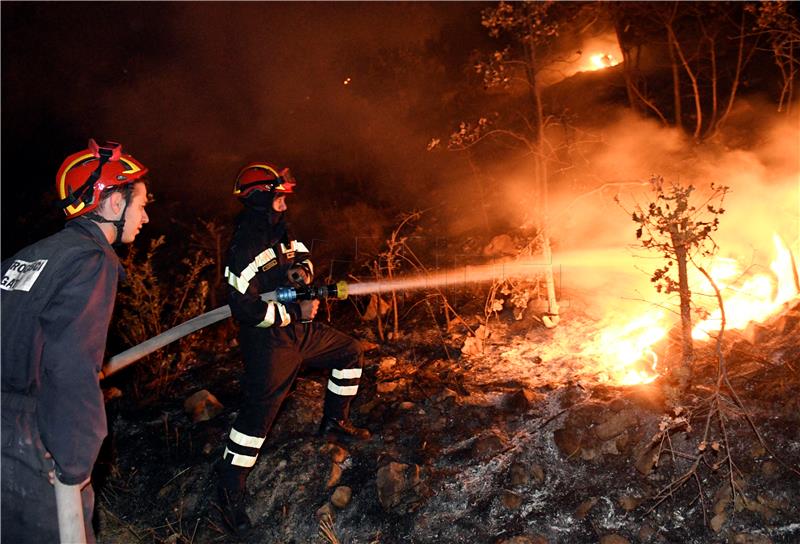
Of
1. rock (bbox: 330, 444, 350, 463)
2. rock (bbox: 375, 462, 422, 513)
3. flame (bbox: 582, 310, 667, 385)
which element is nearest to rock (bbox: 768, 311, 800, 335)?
flame (bbox: 582, 310, 667, 385)

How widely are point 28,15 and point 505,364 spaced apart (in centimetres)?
1664

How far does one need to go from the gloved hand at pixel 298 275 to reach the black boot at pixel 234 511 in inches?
64.4

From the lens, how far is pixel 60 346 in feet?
7.69

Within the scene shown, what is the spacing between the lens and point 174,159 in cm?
1579

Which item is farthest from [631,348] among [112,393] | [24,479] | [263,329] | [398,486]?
[112,393]

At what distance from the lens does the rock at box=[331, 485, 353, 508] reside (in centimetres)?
427

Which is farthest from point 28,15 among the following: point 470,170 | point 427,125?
point 470,170

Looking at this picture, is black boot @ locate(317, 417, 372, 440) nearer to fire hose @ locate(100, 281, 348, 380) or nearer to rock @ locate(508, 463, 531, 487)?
fire hose @ locate(100, 281, 348, 380)

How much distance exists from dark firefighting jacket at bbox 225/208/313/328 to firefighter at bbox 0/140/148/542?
1.65 meters

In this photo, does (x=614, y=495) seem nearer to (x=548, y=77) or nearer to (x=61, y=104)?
(x=548, y=77)

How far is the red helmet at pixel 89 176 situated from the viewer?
2.74m

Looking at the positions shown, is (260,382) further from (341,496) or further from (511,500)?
(511,500)

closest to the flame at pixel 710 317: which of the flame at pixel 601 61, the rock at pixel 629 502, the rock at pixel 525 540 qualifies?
the rock at pixel 629 502

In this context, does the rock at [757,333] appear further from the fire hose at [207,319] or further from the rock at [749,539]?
the fire hose at [207,319]
